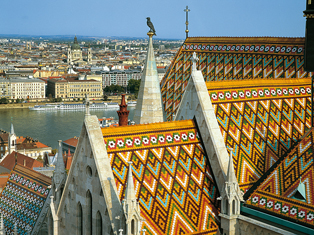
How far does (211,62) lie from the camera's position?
1512cm

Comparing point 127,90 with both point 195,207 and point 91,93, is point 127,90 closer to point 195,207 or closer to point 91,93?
point 91,93

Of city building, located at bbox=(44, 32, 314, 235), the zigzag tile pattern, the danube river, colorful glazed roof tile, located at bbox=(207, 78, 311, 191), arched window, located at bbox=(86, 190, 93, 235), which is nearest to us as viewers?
city building, located at bbox=(44, 32, 314, 235)

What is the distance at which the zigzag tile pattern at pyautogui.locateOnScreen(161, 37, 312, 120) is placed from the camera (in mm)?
12719

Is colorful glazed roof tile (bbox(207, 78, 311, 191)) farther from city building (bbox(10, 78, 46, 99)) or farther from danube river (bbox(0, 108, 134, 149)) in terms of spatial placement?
city building (bbox(10, 78, 46, 99))

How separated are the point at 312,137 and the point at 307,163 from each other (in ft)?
1.96

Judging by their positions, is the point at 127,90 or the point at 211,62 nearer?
the point at 211,62

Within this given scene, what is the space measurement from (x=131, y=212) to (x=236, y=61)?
7065mm

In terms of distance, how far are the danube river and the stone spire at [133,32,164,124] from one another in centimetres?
4864

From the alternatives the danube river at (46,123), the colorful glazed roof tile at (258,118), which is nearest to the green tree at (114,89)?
the danube river at (46,123)

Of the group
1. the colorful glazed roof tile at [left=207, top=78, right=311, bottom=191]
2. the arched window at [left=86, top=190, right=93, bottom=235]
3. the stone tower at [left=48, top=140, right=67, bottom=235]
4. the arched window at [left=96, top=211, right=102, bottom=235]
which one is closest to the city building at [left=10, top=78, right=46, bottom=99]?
the stone tower at [left=48, top=140, right=67, bottom=235]

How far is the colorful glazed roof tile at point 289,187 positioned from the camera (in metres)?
8.08

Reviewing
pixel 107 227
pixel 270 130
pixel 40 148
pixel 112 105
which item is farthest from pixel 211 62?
pixel 112 105

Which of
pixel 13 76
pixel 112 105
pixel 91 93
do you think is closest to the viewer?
pixel 112 105

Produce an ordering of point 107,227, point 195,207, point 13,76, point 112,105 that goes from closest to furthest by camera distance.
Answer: point 107,227
point 195,207
point 112,105
point 13,76
